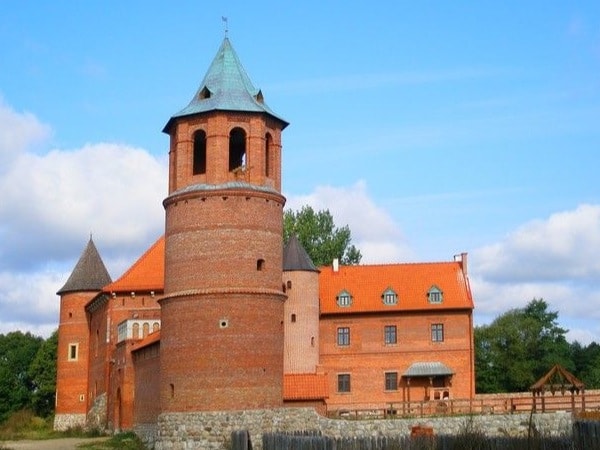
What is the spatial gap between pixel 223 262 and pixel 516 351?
3913cm

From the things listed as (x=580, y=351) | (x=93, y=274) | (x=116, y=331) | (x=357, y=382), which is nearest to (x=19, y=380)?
(x=93, y=274)

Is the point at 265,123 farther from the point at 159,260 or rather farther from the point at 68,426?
Result: the point at 68,426

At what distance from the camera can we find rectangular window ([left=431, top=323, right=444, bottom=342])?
179 feet

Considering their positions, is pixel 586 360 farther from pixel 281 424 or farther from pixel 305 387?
pixel 281 424

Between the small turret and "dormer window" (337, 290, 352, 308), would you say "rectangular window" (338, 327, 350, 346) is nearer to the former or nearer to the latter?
"dormer window" (337, 290, 352, 308)

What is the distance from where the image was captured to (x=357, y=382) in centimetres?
5425

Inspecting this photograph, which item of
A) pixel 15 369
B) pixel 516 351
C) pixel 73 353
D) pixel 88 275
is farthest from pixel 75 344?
pixel 516 351

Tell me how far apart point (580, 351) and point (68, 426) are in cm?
4398

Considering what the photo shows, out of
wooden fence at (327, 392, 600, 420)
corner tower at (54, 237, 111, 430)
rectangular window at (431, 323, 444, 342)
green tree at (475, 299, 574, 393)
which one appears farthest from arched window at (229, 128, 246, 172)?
green tree at (475, 299, 574, 393)

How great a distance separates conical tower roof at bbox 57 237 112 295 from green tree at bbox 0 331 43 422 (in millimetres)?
22545

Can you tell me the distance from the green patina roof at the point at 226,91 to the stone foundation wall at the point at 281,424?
1274 centimetres

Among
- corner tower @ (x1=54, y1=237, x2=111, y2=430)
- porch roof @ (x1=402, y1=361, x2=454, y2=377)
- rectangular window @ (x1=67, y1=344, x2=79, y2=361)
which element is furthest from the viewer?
rectangular window @ (x1=67, y1=344, x2=79, y2=361)

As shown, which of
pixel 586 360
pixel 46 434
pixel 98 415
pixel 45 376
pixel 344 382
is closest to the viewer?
pixel 344 382

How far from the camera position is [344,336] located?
55188mm
